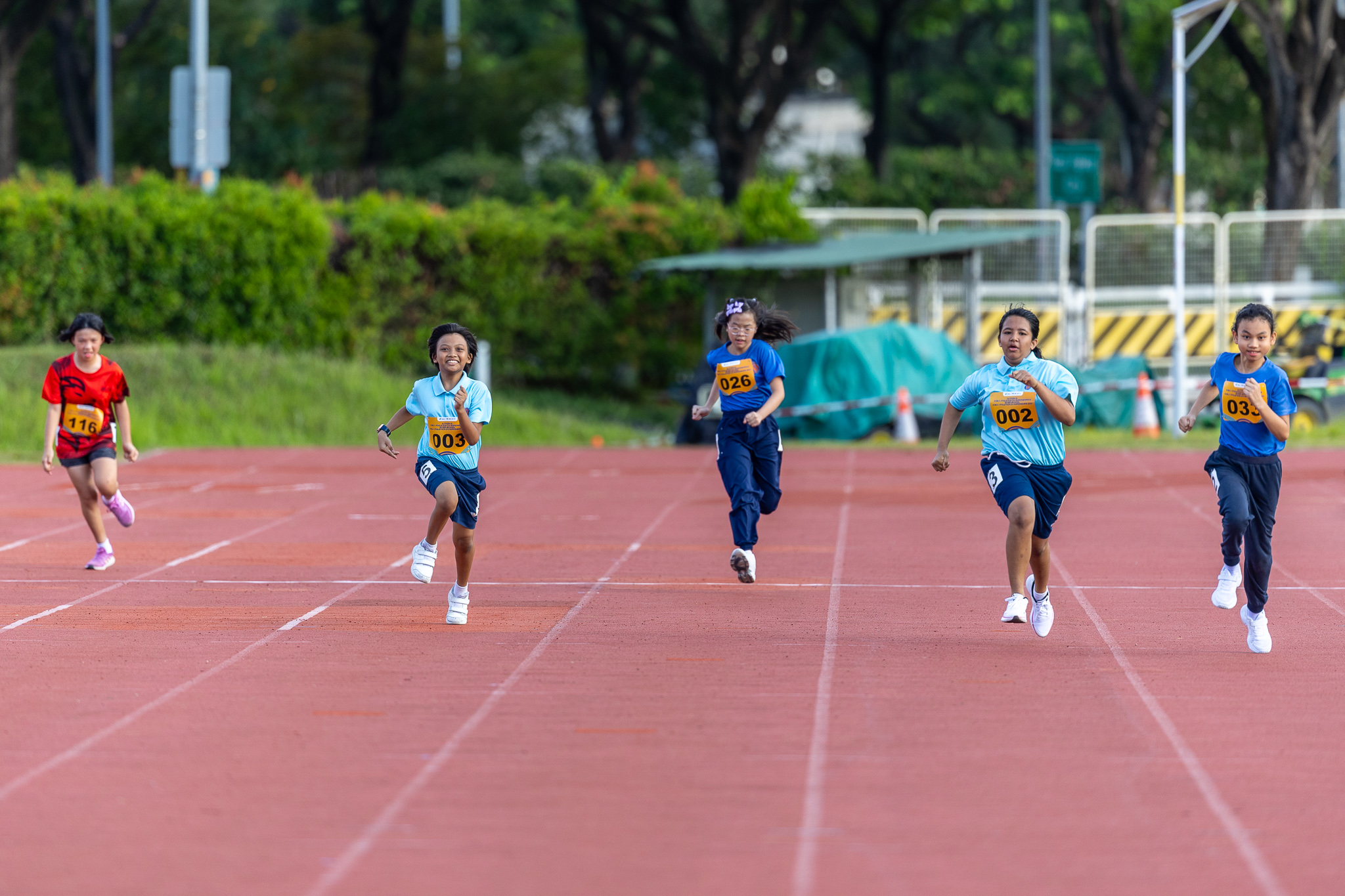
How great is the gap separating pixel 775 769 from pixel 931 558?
19.7ft

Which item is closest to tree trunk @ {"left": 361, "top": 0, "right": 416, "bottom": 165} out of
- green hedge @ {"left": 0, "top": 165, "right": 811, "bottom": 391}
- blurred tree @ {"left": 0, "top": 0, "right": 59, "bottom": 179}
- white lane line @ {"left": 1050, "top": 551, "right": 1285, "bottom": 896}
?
blurred tree @ {"left": 0, "top": 0, "right": 59, "bottom": 179}

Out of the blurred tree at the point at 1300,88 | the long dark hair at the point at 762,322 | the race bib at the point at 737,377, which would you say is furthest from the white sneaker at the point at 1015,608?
the blurred tree at the point at 1300,88

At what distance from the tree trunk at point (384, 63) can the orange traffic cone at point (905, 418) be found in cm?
2459

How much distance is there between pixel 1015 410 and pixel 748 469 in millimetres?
2556

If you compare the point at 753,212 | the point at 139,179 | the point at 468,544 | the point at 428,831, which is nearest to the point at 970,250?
the point at 753,212

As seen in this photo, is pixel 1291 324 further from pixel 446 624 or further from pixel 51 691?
pixel 51 691

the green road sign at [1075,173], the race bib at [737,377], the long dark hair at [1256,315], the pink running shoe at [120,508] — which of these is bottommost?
the pink running shoe at [120,508]

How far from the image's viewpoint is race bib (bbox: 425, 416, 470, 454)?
29.4 ft

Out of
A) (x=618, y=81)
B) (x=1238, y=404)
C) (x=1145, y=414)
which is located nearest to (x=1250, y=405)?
(x=1238, y=404)

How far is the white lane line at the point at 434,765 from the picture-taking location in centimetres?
501

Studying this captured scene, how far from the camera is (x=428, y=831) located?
5.37 meters

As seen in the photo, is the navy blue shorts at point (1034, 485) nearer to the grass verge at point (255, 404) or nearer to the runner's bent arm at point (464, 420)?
the runner's bent arm at point (464, 420)

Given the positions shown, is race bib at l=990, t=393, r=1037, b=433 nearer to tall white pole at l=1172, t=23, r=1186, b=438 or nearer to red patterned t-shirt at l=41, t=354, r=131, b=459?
red patterned t-shirt at l=41, t=354, r=131, b=459

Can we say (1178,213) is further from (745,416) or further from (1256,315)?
(1256,315)
